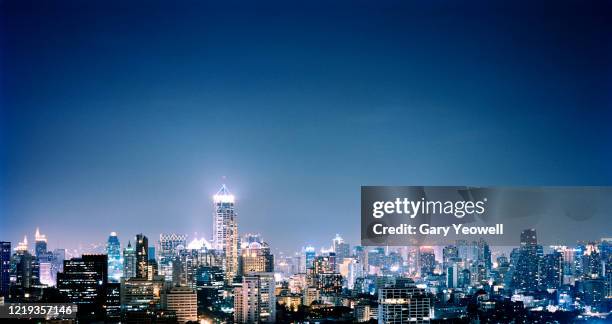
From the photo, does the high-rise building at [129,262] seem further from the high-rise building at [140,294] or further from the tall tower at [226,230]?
the tall tower at [226,230]

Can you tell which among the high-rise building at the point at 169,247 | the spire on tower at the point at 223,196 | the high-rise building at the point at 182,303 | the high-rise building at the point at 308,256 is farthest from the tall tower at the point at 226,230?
the high-rise building at the point at 308,256

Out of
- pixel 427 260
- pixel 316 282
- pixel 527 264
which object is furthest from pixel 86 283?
pixel 527 264

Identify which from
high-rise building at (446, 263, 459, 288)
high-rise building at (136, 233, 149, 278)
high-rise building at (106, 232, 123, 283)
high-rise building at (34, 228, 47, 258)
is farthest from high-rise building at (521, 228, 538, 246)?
high-rise building at (34, 228, 47, 258)

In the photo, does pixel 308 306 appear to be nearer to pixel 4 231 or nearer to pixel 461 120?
pixel 461 120

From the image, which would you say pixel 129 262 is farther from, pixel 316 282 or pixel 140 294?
pixel 316 282

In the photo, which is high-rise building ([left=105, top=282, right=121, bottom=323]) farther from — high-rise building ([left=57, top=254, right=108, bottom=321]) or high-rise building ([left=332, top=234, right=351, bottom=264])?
high-rise building ([left=332, top=234, right=351, bottom=264])

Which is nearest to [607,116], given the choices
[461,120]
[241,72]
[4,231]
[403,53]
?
[461,120]

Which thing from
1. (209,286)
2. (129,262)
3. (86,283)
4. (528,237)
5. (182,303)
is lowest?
(182,303)
